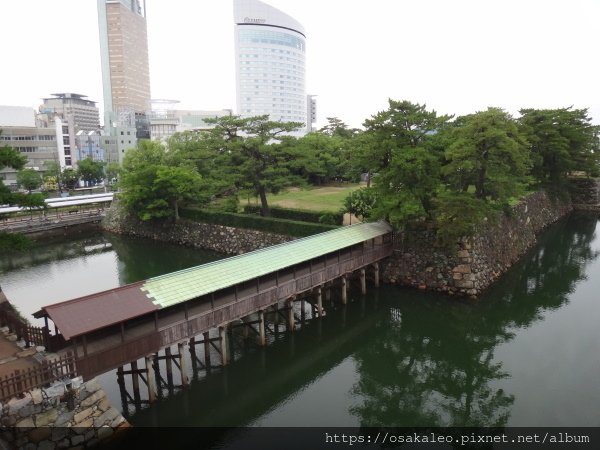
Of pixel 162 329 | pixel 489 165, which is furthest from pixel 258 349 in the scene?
pixel 489 165

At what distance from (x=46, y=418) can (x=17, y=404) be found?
945mm

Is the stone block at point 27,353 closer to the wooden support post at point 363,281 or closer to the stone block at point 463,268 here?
the wooden support post at point 363,281

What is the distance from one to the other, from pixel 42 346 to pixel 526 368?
19.8 metres

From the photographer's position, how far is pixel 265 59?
5330 inches

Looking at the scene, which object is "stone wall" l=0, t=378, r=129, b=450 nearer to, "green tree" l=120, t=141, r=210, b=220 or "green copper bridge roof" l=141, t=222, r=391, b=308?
"green copper bridge roof" l=141, t=222, r=391, b=308

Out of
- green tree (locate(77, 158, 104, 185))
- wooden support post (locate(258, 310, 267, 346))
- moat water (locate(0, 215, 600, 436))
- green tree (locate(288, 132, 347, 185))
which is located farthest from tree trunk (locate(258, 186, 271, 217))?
green tree (locate(77, 158, 104, 185))

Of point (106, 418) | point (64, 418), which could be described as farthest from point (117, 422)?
point (64, 418)

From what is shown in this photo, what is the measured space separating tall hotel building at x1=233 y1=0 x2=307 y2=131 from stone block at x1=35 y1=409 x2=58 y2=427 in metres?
125

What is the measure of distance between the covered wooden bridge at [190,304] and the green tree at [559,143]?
3023 cm

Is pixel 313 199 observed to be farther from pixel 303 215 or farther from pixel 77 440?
pixel 77 440

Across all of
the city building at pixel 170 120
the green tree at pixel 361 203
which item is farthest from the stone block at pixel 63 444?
the city building at pixel 170 120

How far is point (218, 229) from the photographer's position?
39438mm

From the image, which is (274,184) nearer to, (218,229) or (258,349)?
(218,229)

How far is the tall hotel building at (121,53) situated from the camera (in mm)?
148375
